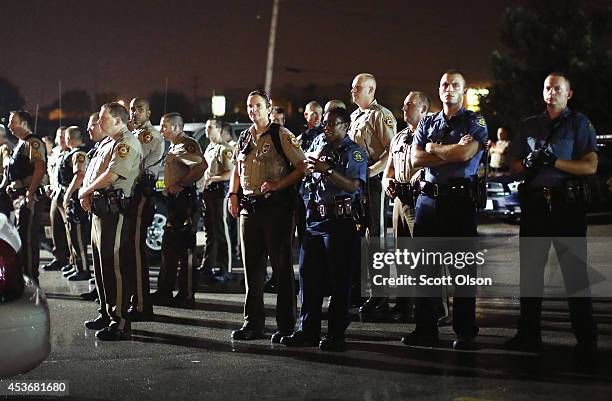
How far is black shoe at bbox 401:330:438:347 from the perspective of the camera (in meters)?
7.61

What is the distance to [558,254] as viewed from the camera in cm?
741

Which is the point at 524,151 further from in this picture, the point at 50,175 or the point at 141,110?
the point at 50,175

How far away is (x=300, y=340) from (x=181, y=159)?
303 cm

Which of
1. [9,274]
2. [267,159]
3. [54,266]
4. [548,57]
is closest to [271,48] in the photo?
[548,57]

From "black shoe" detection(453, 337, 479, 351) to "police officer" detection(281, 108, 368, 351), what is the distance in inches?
32.0

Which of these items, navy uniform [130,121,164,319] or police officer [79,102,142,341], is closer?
police officer [79,102,142,341]

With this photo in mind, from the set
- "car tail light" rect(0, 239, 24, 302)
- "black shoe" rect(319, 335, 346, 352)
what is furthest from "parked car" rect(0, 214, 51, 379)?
"black shoe" rect(319, 335, 346, 352)

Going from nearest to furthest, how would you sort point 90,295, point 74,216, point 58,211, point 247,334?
point 247,334 → point 90,295 → point 74,216 → point 58,211

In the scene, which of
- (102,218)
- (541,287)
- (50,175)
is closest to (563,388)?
Answer: (541,287)

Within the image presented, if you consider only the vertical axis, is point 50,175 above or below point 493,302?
above

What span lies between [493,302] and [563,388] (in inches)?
139

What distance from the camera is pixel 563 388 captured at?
621 centimetres

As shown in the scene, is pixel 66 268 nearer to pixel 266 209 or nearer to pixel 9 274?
pixel 266 209

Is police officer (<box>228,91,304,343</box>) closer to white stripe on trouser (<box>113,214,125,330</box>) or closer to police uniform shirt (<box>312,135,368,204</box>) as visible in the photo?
police uniform shirt (<box>312,135,368,204</box>)
